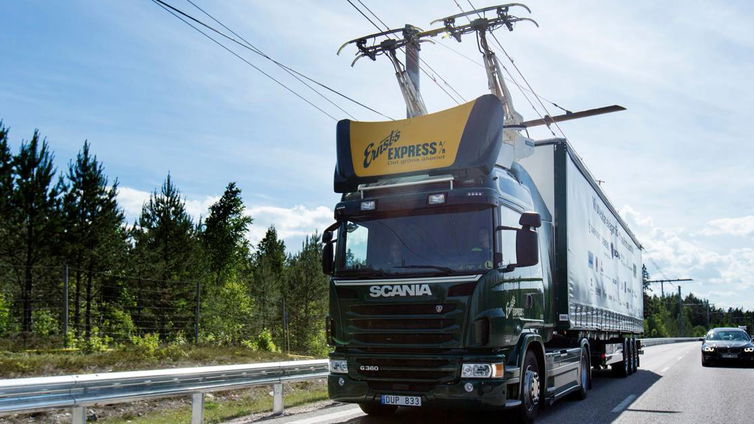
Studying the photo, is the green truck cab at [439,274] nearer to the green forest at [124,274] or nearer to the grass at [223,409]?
the grass at [223,409]

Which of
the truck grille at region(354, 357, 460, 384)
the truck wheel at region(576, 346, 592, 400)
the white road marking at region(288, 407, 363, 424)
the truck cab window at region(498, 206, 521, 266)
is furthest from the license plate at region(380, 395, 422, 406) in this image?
the truck wheel at region(576, 346, 592, 400)

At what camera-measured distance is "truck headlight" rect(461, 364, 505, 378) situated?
6617 millimetres

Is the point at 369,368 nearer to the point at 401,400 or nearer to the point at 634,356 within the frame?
the point at 401,400

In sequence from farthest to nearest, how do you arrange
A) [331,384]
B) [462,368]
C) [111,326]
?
[111,326], [331,384], [462,368]

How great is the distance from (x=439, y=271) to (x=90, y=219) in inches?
1315

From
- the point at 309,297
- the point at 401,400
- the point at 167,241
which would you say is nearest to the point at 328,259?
the point at 401,400

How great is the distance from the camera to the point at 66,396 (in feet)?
20.0

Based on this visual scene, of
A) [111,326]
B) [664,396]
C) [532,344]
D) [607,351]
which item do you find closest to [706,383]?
[607,351]

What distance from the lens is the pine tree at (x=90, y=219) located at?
3447 cm

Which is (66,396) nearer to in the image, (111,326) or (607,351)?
(607,351)

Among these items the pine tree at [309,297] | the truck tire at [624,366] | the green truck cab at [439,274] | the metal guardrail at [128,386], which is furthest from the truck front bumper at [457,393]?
the pine tree at [309,297]

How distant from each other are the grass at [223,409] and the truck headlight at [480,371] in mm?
3513

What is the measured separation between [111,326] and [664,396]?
16110mm

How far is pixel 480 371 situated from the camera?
21.7ft
